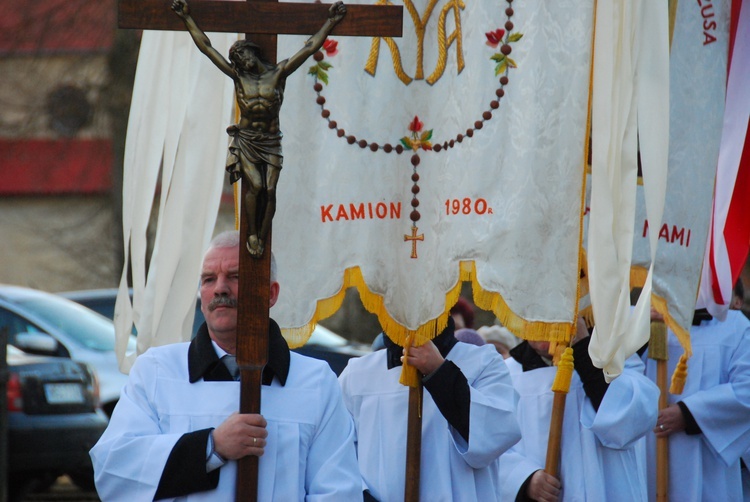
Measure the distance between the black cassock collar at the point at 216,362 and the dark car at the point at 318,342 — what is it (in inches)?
230

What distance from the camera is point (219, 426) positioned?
12.3 ft

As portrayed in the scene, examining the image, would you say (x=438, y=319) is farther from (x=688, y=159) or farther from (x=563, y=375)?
(x=688, y=159)

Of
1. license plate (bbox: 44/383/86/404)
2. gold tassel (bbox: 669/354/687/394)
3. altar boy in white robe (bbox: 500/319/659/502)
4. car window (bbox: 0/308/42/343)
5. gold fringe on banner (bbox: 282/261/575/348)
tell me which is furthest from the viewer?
car window (bbox: 0/308/42/343)

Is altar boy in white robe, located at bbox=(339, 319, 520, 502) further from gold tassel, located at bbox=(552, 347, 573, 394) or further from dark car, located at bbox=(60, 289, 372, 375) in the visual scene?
dark car, located at bbox=(60, 289, 372, 375)

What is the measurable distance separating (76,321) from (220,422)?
609 centimetres

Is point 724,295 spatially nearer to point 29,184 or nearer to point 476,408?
point 476,408

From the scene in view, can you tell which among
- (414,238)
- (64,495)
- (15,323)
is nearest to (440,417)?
(414,238)

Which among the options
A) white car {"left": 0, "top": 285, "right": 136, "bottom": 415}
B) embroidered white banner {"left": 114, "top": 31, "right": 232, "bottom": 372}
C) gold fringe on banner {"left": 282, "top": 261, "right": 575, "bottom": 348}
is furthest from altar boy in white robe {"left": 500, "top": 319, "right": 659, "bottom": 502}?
white car {"left": 0, "top": 285, "right": 136, "bottom": 415}

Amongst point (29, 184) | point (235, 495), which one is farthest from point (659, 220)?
point (29, 184)

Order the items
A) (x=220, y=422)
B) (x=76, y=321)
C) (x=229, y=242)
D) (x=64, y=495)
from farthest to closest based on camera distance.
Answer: (x=64, y=495), (x=76, y=321), (x=229, y=242), (x=220, y=422)

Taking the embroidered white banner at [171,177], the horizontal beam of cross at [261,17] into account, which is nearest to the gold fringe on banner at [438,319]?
the embroidered white banner at [171,177]

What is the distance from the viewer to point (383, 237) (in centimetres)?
476

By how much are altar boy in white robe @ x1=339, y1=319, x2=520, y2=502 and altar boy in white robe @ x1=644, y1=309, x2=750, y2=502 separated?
1568mm

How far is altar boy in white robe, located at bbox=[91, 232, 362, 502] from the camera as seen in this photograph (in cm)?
373
